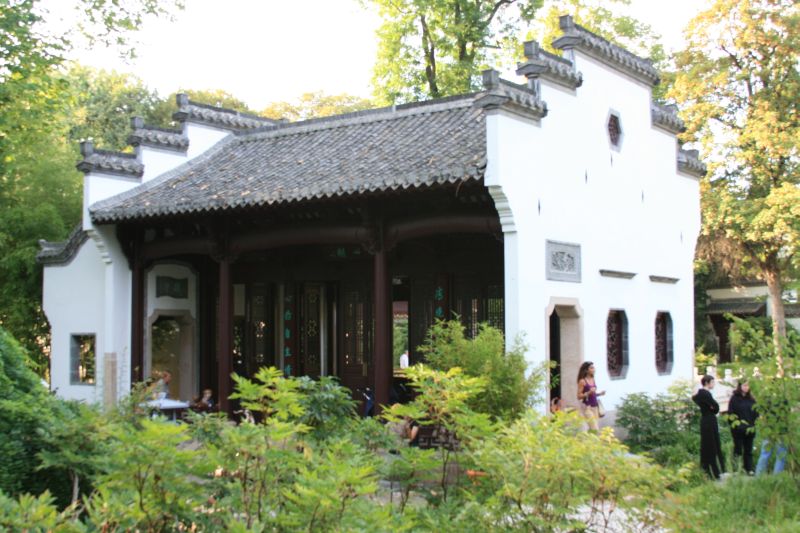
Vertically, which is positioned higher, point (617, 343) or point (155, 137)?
point (155, 137)

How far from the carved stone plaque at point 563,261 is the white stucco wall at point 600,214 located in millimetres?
110

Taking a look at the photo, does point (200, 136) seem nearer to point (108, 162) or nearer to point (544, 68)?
point (108, 162)

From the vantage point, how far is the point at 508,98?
11.0 meters

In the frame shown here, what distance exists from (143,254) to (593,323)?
23.6ft

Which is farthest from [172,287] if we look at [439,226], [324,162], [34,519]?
[34,519]

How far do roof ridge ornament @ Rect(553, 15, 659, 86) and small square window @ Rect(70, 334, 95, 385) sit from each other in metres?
9.11

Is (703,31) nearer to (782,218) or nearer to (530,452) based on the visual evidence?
(782,218)

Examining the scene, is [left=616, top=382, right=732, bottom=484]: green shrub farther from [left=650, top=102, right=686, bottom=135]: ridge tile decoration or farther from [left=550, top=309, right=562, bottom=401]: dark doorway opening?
[left=650, top=102, right=686, bottom=135]: ridge tile decoration

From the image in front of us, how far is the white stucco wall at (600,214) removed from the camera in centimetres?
1131

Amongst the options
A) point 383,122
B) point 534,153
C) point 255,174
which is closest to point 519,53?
point 383,122

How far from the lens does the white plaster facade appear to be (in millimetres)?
11391

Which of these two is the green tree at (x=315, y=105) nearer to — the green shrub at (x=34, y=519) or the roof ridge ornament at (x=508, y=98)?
the roof ridge ornament at (x=508, y=98)

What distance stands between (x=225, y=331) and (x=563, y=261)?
5.27 m

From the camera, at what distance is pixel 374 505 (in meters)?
4.03
